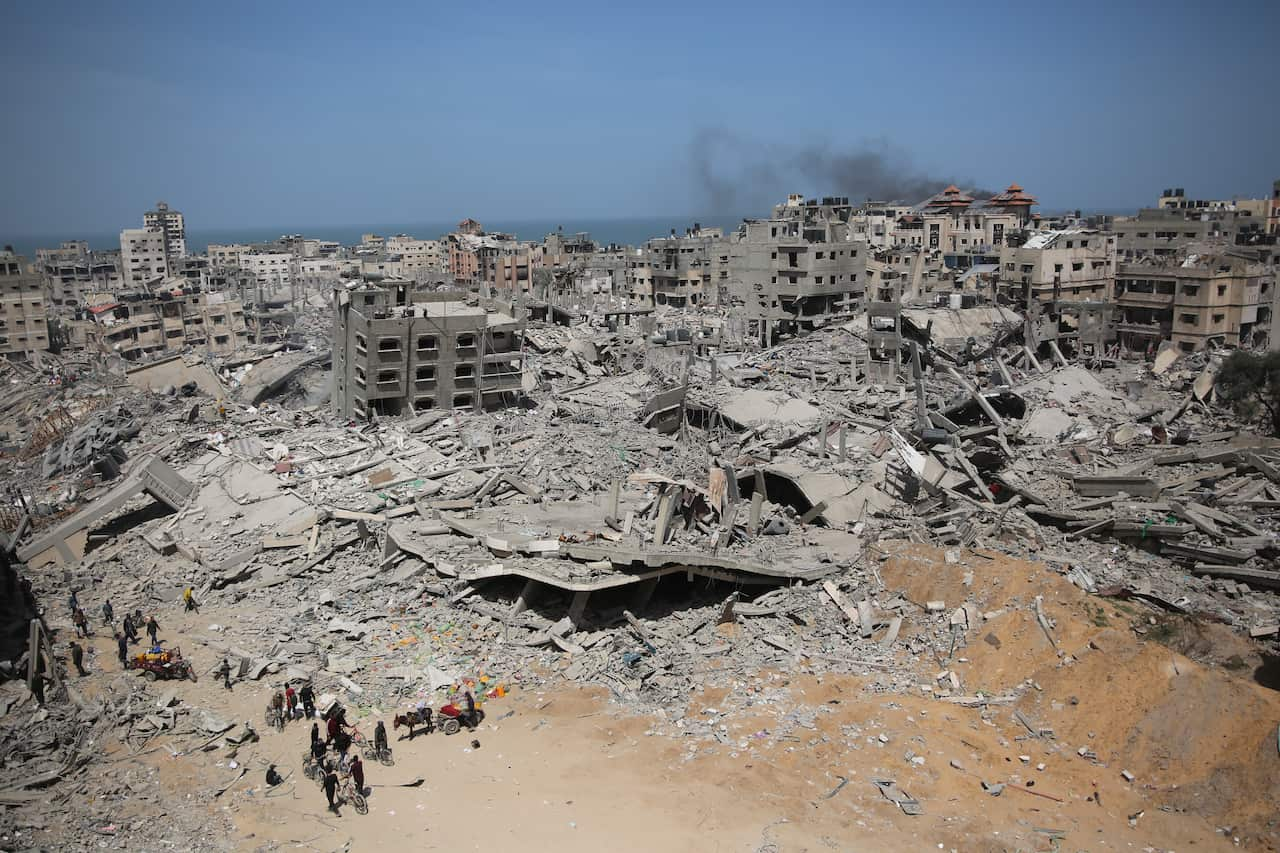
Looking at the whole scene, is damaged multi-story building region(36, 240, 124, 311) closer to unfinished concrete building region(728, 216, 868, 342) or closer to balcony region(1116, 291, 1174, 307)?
unfinished concrete building region(728, 216, 868, 342)

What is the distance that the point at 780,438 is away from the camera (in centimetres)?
2567

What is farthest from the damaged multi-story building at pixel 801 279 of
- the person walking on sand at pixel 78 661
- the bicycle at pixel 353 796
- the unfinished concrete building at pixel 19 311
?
the unfinished concrete building at pixel 19 311

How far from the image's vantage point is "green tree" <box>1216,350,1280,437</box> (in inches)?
1001

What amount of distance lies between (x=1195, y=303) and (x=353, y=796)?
1462 inches

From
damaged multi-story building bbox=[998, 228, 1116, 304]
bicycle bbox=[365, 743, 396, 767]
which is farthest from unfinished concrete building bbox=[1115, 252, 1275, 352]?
bicycle bbox=[365, 743, 396, 767]

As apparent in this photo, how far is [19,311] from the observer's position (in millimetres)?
55500

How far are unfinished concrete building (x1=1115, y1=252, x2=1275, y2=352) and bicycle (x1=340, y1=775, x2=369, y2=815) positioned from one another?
3679 cm

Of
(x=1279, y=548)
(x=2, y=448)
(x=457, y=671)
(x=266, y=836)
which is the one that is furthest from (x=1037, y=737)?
(x=2, y=448)

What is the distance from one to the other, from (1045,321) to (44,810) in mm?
37089

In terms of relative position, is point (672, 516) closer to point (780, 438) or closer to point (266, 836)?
point (780, 438)

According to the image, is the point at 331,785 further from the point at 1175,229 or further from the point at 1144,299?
the point at 1175,229

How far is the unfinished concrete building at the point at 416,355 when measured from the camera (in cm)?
2919

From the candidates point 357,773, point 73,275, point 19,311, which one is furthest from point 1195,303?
point 73,275

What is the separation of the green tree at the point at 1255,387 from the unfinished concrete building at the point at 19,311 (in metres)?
58.9
